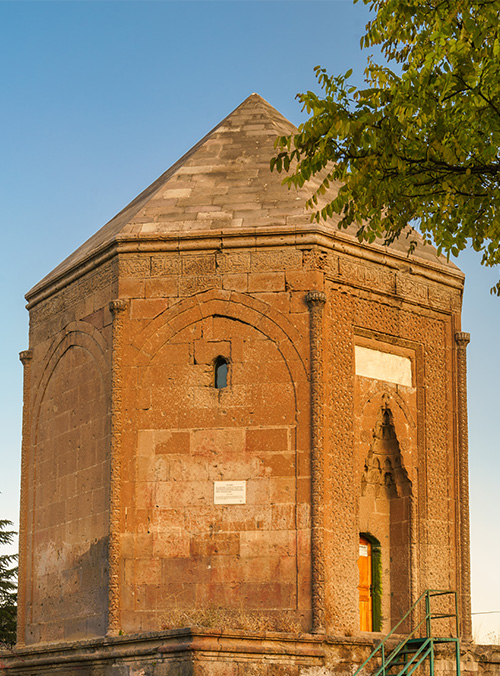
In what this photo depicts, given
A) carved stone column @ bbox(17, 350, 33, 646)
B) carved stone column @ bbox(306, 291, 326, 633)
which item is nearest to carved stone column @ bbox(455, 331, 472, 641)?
carved stone column @ bbox(306, 291, 326, 633)

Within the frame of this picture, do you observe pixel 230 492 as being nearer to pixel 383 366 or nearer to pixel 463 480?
pixel 383 366

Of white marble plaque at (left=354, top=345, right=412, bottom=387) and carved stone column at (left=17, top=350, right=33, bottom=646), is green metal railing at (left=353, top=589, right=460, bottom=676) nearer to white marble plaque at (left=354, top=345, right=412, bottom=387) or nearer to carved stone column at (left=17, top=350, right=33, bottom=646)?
white marble plaque at (left=354, top=345, right=412, bottom=387)

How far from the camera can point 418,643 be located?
12125 millimetres

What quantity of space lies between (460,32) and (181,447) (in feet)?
20.8

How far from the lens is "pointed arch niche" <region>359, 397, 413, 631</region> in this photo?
13.1m

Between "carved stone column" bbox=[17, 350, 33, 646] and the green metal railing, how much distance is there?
497 centimetres

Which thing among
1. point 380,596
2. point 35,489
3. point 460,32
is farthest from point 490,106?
point 35,489

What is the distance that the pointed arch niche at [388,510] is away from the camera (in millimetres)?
13086

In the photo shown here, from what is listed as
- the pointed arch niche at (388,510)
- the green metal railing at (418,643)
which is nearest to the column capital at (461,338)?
the pointed arch niche at (388,510)

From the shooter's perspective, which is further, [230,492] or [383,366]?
[383,366]

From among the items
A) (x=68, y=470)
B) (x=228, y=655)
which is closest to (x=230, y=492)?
(x=228, y=655)

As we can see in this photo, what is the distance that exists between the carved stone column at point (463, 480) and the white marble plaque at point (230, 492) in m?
3.29

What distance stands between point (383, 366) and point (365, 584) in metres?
2.84

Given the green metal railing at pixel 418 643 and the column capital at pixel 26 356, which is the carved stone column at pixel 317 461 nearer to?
the green metal railing at pixel 418 643
